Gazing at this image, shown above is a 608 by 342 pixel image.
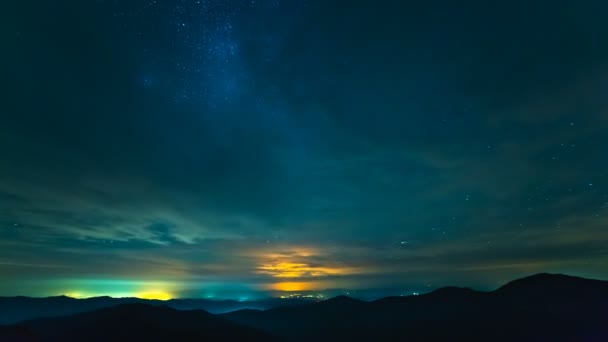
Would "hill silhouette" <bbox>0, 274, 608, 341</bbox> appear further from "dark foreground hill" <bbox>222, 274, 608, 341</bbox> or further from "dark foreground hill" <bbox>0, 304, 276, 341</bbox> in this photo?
"dark foreground hill" <bbox>222, 274, 608, 341</bbox>

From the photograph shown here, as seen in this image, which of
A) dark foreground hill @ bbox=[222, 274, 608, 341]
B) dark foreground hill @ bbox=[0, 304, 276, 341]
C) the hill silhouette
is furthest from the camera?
dark foreground hill @ bbox=[222, 274, 608, 341]

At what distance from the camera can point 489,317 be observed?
1831 inches

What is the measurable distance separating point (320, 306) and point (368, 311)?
16491 mm

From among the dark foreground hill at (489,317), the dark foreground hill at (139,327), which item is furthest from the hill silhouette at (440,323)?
the dark foreground hill at (489,317)

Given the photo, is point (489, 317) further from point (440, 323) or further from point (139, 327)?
point (139, 327)

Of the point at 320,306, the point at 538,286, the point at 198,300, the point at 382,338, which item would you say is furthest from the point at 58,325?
the point at 198,300

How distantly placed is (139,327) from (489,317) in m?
49.6

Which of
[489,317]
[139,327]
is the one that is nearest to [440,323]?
[489,317]

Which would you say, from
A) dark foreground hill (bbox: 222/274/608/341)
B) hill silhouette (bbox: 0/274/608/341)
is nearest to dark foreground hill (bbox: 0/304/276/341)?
hill silhouette (bbox: 0/274/608/341)

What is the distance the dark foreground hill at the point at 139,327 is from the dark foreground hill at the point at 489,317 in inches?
436

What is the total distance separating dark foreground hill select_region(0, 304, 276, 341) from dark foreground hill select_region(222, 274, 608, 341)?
11.1 m

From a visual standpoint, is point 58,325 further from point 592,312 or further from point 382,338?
point 592,312

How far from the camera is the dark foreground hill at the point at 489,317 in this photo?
38219 mm

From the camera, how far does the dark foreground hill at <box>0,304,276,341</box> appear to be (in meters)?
36.5
